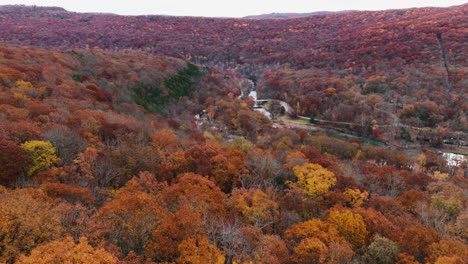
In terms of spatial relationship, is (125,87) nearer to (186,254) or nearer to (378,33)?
(186,254)

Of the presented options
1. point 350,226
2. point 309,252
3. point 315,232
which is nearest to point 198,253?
point 309,252

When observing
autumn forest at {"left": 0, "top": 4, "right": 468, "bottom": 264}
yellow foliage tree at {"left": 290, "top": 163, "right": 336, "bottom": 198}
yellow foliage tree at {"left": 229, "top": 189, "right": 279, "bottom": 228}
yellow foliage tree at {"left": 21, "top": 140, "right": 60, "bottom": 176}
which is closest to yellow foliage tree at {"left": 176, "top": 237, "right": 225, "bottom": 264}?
autumn forest at {"left": 0, "top": 4, "right": 468, "bottom": 264}

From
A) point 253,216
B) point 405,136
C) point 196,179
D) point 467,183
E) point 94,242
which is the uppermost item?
point 94,242

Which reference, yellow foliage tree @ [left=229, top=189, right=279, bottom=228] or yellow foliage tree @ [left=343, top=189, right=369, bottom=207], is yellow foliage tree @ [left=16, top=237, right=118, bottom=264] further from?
yellow foliage tree @ [left=343, top=189, right=369, bottom=207]

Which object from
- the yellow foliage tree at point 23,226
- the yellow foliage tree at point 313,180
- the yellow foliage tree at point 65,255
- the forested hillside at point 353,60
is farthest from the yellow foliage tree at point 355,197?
the forested hillside at point 353,60

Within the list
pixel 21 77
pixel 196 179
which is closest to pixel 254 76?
pixel 21 77

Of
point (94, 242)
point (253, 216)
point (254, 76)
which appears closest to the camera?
point (94, 242)

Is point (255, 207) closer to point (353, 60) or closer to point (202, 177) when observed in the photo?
point (202, 177)
